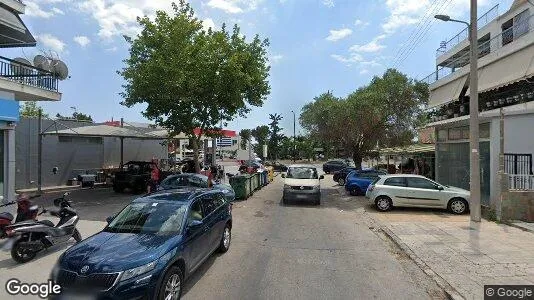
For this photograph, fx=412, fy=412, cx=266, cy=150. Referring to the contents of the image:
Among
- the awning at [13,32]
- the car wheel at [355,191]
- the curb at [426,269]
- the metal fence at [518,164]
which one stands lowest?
the curb at [426,269]

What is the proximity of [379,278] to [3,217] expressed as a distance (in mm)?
8388

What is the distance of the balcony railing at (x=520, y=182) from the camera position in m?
13.8

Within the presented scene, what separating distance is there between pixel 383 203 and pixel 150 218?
11908 mm

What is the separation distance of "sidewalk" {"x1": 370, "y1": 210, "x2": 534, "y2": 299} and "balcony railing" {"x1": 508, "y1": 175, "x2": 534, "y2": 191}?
163 centimetres

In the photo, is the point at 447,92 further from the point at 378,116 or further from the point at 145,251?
the point at 145,251

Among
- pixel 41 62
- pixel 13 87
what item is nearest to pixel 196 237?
pixel 13 87

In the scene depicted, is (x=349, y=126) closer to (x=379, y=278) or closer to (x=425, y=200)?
(x=425, y=200)

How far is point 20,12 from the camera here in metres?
15.7

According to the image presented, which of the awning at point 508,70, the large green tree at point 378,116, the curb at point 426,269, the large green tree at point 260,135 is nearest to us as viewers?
the curb at point 426,269

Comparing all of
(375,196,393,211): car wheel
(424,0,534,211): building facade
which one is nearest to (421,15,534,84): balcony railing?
(424,0,534,211): building facade

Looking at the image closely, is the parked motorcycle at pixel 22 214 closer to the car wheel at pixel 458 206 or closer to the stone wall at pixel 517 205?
the stone wall at pixel 517 205

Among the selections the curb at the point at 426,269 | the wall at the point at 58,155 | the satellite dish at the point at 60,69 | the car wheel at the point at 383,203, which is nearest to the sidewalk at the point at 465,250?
the curb at the point at 426,269

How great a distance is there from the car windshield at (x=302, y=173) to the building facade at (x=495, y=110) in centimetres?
683

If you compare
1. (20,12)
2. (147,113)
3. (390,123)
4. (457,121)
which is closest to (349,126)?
(390,123)
